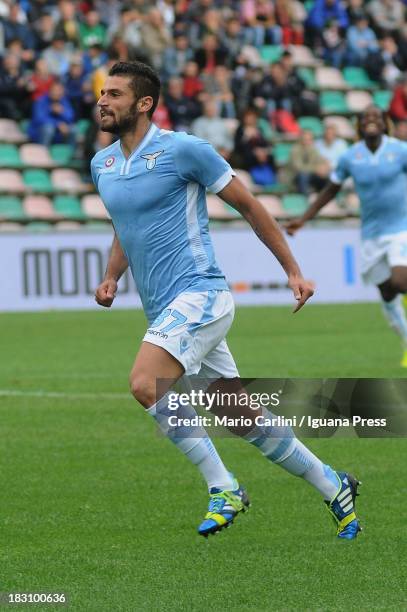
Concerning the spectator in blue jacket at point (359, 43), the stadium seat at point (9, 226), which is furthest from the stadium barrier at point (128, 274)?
the spectator in blue jacket at point (359, 43)

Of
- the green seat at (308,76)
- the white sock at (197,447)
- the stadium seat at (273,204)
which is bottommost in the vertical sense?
the stadium seat at (273,204)

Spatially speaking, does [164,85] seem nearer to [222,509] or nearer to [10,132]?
[10,132]

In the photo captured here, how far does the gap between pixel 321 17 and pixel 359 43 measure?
98 centimetres

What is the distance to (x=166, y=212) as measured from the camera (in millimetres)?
6727

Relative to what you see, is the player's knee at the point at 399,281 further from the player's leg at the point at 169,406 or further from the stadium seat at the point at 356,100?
the stadium seat at the point at 356,100

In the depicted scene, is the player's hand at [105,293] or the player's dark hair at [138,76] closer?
the player's dark hair at [138,76]

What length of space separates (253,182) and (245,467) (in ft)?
56.8

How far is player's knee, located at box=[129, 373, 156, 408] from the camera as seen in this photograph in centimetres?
645

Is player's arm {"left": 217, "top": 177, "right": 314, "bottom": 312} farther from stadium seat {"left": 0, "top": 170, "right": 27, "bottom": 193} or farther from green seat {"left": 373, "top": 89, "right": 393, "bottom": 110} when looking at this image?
green seat {"left": 373, "top": 89, "right": 393, "bottom": 110}

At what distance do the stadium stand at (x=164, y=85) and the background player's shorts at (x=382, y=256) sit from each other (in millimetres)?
8907

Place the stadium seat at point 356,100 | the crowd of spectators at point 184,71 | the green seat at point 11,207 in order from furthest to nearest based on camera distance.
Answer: the stadium seat at point 356,100 < the crowd of spectators at point 184,71 < the green seat at point 11,207

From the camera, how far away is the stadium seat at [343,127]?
28.5 meters

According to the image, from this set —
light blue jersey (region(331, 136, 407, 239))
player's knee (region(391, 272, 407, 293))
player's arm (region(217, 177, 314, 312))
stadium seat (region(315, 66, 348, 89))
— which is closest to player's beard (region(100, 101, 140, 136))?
player's arm (region(217, 177, 314, 312))

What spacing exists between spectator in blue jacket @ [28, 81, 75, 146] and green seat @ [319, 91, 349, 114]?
6956mm
